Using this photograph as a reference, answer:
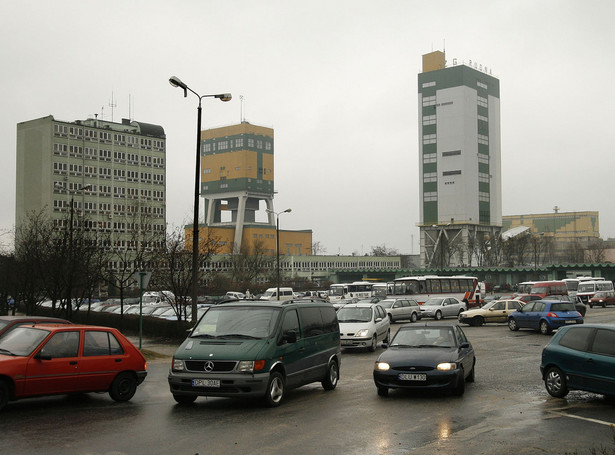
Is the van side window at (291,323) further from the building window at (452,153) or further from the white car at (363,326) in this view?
the building window at (452,153)

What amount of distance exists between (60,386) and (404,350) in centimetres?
666

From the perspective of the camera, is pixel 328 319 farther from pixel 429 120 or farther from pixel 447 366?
pixel 429 120

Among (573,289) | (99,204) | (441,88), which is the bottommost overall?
(573,289)

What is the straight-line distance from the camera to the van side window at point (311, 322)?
44.4 feet

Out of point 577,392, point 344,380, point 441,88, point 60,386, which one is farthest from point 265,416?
point 441,88

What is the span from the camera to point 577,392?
13.5 meters

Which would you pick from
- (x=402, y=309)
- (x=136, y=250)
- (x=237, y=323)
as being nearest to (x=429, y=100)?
(x=402, y=309)

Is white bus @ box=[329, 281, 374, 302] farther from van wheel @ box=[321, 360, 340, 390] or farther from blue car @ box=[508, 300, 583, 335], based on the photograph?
van wheel @ box=[321, 360, 340, 390]

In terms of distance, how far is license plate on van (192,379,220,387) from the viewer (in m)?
11.3

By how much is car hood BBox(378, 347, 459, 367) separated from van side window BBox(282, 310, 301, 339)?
1810mm

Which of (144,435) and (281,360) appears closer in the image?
(144,435)

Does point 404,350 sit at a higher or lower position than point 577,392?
higher

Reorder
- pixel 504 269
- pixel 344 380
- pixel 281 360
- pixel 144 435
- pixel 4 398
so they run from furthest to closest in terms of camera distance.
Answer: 1. pixel 504 269
2. pixel 344 380
3. pixel 281 360
4. pixel 4 398
5. pixel 144 435

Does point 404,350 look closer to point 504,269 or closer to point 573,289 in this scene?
point 573,289
